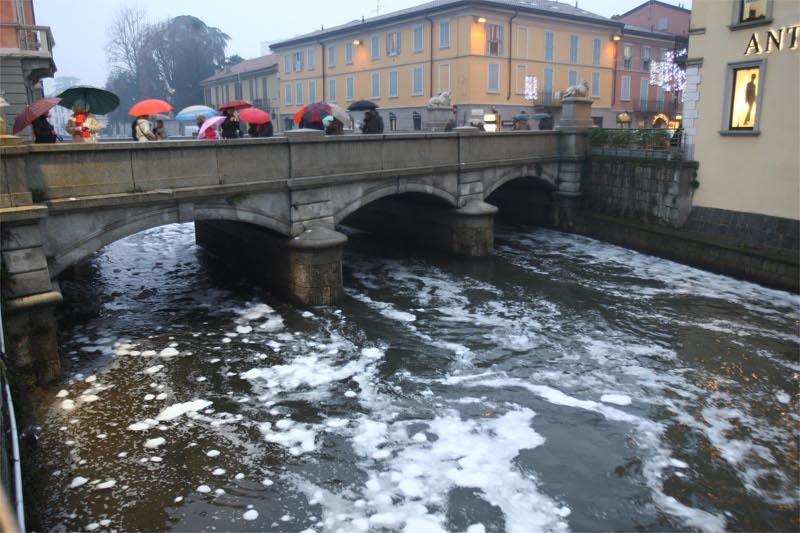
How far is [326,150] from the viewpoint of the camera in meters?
14.4

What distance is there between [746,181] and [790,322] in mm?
5098

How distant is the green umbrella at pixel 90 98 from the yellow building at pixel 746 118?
15.4m

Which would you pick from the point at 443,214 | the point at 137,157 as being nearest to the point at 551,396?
the point at 137,157

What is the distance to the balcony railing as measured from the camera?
58.2 ft

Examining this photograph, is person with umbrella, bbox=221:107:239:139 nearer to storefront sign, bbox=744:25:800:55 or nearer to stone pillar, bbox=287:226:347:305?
stone pillar, bbox=287:226:347:305

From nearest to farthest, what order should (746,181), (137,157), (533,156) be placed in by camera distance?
(137,157)
(746,181)
(533,156)

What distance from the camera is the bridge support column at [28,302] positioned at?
918 centimetres


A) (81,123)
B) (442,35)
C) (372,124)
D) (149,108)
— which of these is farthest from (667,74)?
(81,123)

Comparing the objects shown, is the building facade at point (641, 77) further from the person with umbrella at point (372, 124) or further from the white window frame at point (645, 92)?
the person with umbrella at point (372, 124)

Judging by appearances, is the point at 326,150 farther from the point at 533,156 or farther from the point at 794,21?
the point at 794,21

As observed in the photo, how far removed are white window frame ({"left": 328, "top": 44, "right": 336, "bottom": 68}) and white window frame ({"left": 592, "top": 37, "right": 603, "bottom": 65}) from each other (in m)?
18.3

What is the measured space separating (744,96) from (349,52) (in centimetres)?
3227

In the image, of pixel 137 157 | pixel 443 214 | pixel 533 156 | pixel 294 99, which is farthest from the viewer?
pixel 294 99

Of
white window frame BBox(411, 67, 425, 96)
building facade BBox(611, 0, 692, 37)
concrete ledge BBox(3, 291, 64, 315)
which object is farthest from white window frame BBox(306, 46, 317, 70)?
concrete ledge BBox(3, 291, 64, 315)
